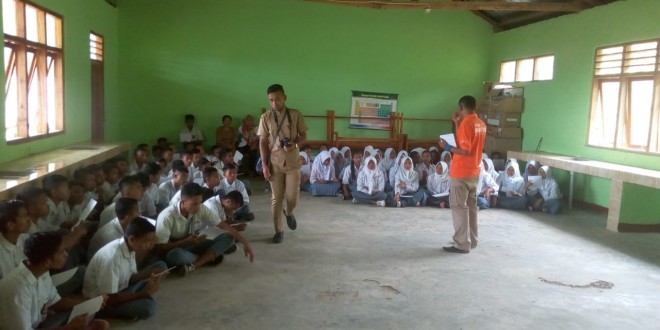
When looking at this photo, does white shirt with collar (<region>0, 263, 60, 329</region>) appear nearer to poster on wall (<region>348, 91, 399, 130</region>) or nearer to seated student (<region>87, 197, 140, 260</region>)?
seated student (<region>87, 197, 140, 260</region>)

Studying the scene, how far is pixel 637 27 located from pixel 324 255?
535 centimetres

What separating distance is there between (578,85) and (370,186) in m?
3.63

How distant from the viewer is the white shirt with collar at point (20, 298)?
2.33m

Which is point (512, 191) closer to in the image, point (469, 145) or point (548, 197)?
point (548, 197)

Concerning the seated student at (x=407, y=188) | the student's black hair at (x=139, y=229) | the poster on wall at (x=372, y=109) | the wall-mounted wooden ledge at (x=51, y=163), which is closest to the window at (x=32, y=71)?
the wall-mounted wooden ledge at (x=51, y=163)

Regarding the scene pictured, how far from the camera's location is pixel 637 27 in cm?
689

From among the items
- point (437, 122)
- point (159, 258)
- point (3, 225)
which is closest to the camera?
point (3, 225)

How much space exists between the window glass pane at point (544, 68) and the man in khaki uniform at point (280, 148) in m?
5.54

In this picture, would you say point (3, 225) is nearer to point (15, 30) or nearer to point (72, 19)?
point (15, 30)

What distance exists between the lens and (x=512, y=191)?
25.1 ft

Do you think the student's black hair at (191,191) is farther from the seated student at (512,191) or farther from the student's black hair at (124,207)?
the seated student at (512,191)

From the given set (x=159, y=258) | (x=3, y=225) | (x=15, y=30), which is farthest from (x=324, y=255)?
(x=15, y=30)

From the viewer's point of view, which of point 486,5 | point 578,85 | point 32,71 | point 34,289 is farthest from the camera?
point 486,5

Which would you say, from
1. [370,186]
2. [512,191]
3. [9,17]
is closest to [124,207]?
[9,17]
